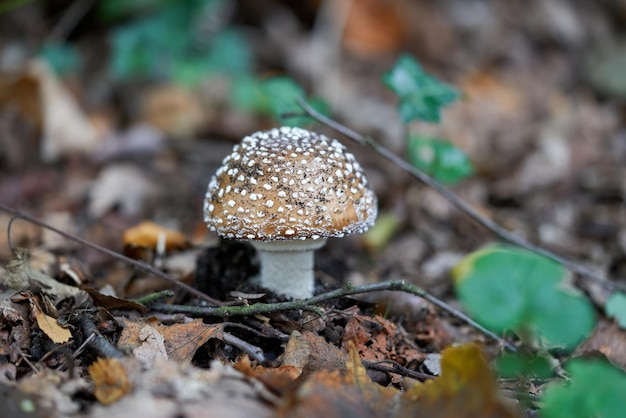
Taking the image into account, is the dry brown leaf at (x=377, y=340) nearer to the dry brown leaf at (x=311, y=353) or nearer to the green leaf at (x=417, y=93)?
the dry brown leaf at (x=311, y=353)

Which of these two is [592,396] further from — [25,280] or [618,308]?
[25,280]

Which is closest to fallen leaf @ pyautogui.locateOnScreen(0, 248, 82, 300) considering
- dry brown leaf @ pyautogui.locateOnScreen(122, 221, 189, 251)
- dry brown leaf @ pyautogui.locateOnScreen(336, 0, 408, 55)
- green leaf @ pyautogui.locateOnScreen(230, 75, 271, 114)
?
dry brown leaf @ pyautogui.locateOnScreen(122, 221, 189, 251)

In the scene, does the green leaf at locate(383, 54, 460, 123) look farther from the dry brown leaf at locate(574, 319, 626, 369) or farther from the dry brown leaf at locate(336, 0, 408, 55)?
the dry brown leaf at locate(336, 0, 408, 55)

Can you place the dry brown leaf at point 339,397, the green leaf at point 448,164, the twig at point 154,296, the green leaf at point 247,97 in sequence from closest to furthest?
the dry brown leaf at point 339,397 → the twig at point 154,296 → the green leaf at point 448,164 → the green leaf at point 247,97

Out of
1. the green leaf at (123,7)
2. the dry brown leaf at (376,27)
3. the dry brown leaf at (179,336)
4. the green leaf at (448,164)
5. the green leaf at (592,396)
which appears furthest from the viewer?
the dry brown leaf at (376,27)

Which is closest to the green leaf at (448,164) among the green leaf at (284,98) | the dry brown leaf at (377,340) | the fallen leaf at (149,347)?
the green leaf at (284,98)

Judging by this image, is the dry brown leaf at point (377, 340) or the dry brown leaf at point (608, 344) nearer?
the dry brown leaf at point (377, 340)

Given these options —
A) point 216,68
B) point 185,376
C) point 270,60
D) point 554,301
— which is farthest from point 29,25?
point 554,301

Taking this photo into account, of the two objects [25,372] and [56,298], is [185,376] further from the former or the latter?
[56,298]
